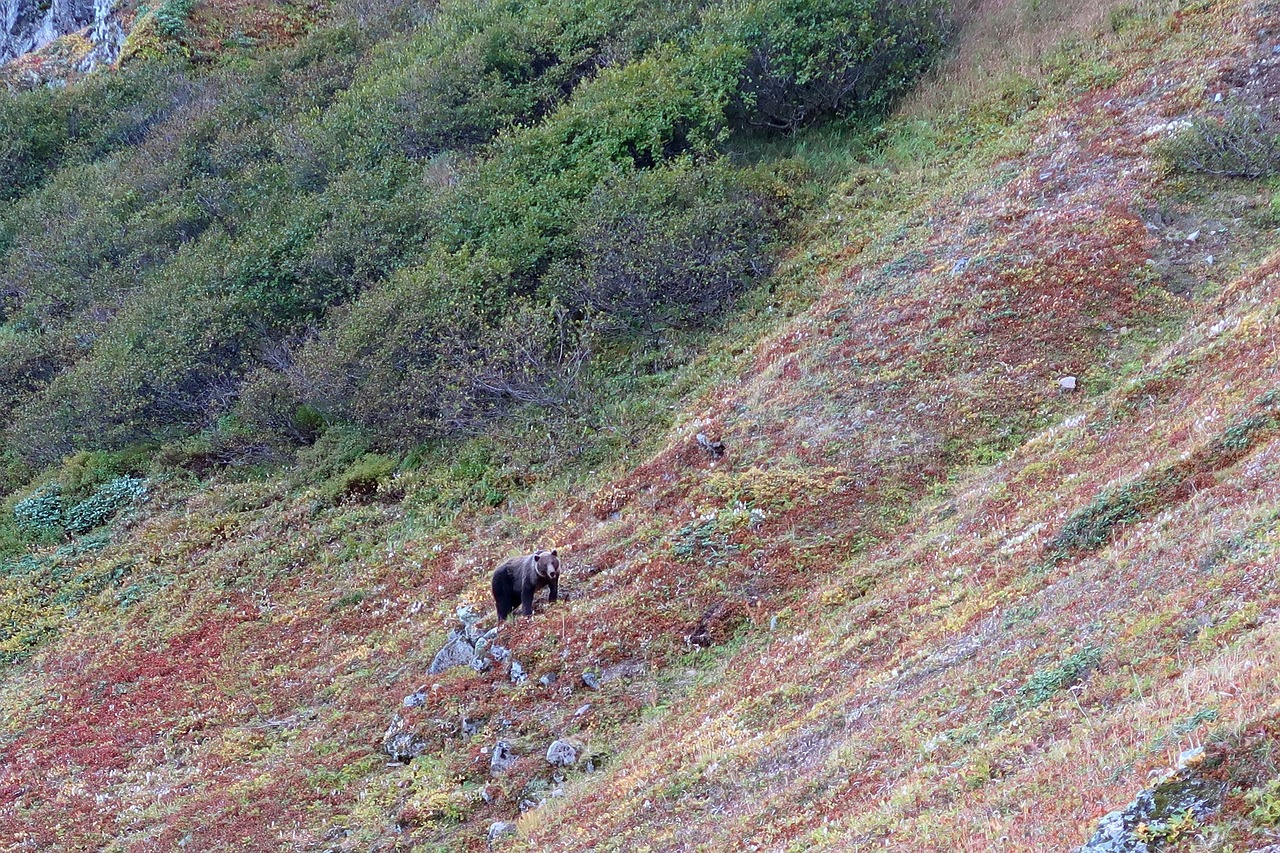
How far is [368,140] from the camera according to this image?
107ft

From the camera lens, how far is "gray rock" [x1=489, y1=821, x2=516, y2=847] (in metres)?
10.9

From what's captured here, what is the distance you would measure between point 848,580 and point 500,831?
5.08 m

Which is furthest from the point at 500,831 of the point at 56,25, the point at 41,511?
the point at 56,25

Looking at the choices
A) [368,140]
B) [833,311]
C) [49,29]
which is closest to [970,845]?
[833,311]

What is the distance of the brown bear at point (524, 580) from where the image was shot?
1484cm

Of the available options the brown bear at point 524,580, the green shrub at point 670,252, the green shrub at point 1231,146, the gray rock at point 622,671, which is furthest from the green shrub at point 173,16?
the gray rock at point 622,671

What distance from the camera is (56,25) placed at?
2174 inches

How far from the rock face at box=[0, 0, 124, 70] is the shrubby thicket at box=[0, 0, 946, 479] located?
1445 cm

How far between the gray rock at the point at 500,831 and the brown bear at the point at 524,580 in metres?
4.08

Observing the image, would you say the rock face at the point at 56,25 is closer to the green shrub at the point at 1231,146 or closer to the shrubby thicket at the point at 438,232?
the shrubby thicket at the point at 438,232

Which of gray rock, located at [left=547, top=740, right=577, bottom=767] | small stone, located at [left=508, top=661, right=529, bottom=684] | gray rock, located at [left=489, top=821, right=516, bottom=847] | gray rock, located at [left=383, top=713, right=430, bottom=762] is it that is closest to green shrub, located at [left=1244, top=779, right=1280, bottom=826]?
gray rock, located at [left=489, top=821, right=516, bottom=847]

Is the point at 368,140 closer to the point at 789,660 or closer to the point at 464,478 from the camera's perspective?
the point at 464,478

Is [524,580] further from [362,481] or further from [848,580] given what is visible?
[362,481]

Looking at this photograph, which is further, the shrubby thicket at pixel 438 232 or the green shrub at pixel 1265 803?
the shrubby thicket at pixel 438 232
